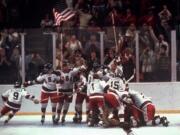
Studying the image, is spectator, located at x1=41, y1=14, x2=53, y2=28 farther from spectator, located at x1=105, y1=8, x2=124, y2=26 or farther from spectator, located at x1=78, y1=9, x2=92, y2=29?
spectator, located at x1=105, y1=8, x2=124, y2=26

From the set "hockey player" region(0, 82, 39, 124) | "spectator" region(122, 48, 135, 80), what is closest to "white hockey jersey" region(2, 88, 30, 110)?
"hockey player" region(0, 82, 39, 124)

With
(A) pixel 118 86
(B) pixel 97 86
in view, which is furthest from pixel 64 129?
(A) pixel 118 86

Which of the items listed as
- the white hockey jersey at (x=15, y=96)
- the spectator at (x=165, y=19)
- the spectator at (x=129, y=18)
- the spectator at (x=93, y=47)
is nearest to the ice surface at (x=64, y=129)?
the white hockey jersey at (x=15, y=96)

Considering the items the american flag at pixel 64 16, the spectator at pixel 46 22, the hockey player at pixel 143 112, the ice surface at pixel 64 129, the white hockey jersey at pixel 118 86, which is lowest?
the ice surface at pixel 64 129

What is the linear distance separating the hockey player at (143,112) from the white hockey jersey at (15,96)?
85 cm

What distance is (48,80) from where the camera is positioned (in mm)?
4121

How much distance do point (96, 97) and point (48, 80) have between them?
1.33ft

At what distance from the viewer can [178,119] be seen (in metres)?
4.03

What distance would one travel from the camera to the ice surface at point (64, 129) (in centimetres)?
401

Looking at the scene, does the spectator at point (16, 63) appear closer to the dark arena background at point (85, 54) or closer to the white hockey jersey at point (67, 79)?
the dark arena background at point (85, 54)

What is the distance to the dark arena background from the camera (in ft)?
13.2

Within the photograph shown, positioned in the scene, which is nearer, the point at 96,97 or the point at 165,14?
the point at 165,14

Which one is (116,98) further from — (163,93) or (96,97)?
(163,93)

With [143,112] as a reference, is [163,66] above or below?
above
